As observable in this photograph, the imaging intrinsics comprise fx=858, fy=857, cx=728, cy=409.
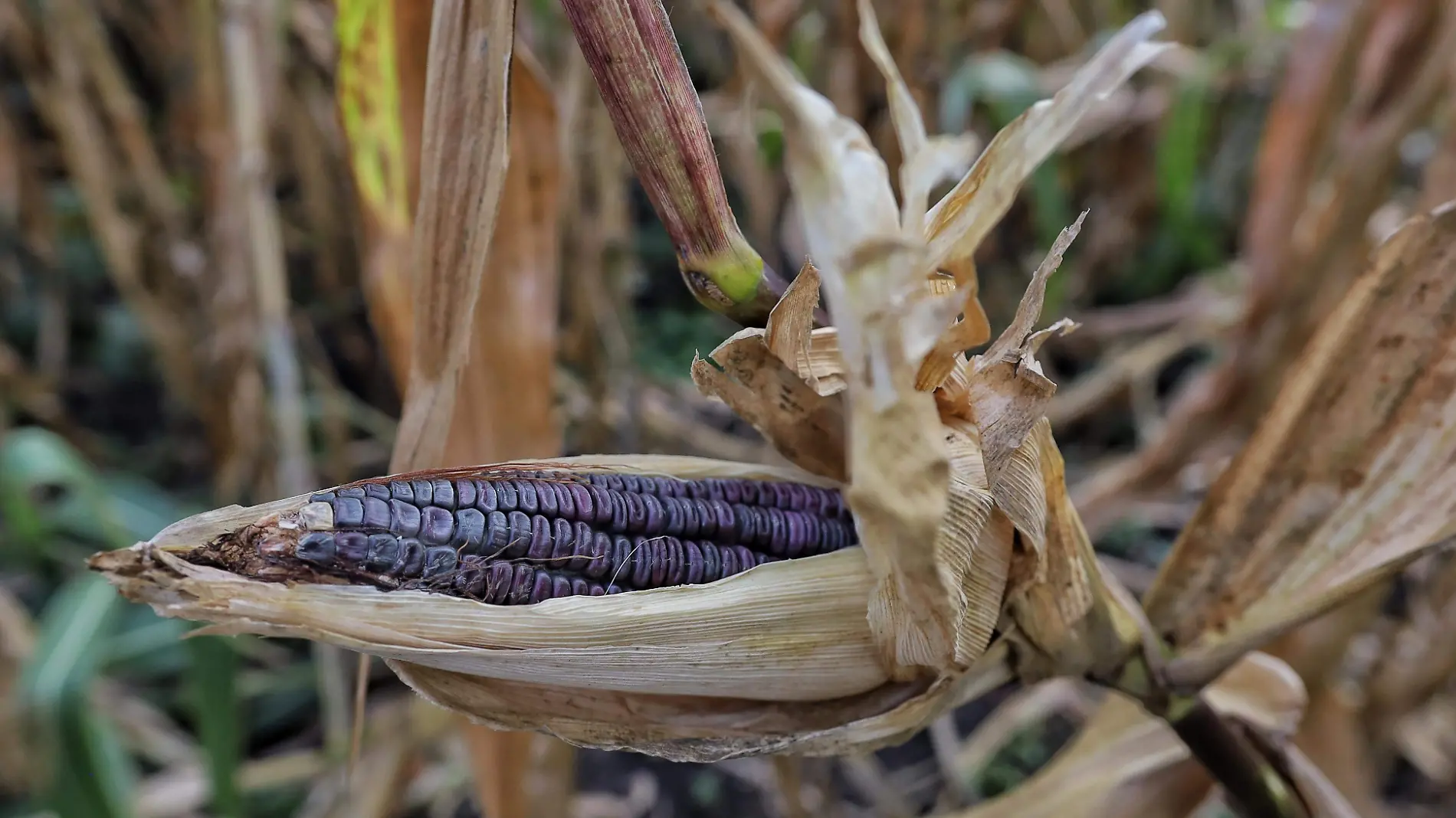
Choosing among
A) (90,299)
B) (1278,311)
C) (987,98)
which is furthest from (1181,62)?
(90,299)

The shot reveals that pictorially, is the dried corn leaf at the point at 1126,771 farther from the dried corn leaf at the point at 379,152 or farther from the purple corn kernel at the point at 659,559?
the dried corn leaf at the point at 379,152

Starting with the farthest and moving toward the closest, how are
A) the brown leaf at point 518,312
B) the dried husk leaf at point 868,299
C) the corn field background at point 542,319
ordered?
the corn field background at point 542,319, the brown leaf at point 518,312, the dried husk leaf at point 868,299

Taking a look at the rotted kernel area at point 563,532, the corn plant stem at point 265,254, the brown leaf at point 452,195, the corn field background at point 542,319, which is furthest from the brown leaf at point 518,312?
the corn plant stem at point 265,254

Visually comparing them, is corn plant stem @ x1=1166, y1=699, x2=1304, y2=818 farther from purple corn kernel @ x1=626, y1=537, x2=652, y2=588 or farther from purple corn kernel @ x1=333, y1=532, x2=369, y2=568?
purple corn kernel @ x1=333, y1=532, x2=369, y2=568

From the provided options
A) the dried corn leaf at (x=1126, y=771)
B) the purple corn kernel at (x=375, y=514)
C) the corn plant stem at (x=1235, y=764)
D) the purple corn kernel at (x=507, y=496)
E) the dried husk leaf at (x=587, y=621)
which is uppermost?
the purple corn kernel at (x=375, y=514)

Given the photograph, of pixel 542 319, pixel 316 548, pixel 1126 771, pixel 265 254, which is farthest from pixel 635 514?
pixel 265 254

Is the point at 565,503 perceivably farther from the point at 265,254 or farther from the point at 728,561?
the point at 265,254

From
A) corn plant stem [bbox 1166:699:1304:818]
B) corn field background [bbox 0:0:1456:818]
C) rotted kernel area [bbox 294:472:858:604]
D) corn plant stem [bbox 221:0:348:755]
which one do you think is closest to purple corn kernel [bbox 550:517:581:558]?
rotted kernel area [bbox 294:472:858:604]
